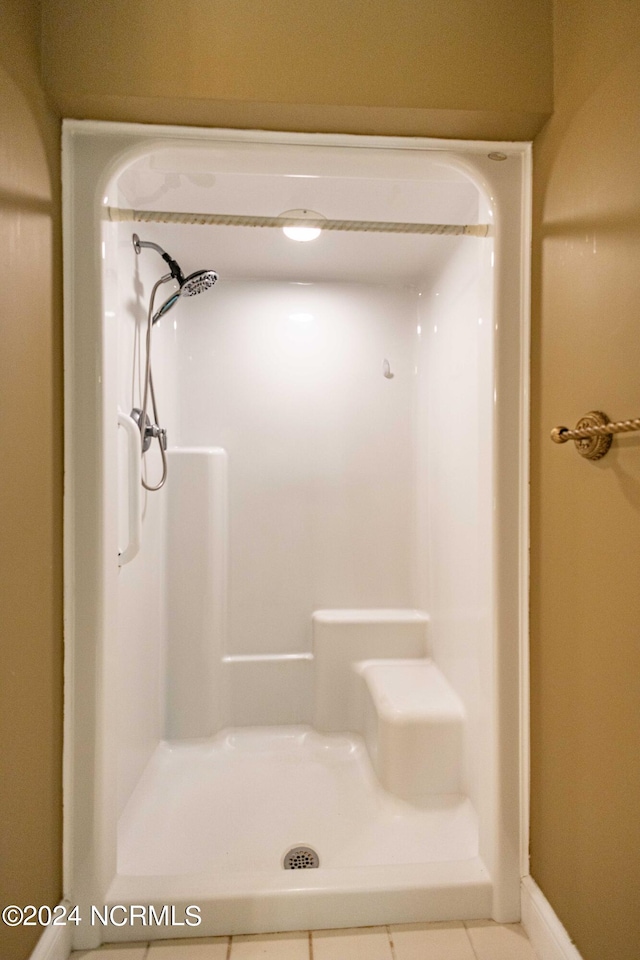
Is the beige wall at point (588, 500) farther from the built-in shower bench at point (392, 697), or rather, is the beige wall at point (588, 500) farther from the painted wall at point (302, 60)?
the built-in shower bench at point (392, 697)

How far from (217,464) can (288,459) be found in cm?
32

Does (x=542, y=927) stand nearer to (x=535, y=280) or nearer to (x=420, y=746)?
(x=420, y=746)

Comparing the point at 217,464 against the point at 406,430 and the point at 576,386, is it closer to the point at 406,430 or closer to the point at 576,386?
the point at 406,430

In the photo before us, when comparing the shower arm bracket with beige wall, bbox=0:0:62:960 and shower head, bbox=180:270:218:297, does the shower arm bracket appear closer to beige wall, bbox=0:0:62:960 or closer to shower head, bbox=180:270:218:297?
shower head, bbox=180:270:218:297

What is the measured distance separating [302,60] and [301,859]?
2071mm

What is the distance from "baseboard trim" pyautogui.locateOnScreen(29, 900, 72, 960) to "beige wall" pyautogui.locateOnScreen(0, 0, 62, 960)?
3 cm

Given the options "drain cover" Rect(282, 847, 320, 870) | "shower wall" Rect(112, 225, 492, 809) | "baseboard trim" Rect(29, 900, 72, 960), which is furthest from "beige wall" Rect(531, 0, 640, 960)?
"baseboard trim" Rect(29, 900, 72, 960)

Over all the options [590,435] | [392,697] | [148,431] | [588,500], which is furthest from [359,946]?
[148,431]

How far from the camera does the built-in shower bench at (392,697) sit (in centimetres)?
180

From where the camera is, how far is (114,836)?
1.36 m

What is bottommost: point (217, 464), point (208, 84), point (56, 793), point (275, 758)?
point (275, 758)

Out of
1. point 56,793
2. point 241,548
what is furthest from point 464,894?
point 241,548

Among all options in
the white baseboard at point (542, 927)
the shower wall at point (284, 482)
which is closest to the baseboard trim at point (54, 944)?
the shower wall at point (284, 482)

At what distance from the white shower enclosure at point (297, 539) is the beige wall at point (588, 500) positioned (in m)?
0.09
